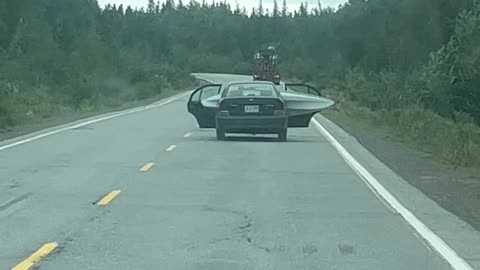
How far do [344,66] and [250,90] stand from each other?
67.1 meters

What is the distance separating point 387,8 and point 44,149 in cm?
5544

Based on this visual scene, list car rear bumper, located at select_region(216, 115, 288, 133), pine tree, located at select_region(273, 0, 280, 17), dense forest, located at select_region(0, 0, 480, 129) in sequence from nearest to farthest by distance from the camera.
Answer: car rear bumper, located at select_region(216, 115, 288, 133) < dense forest, located at select_region(0, 0, 480, 129) < pine tree, located at select_region(273, 0, 280, 17)

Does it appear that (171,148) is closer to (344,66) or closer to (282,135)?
(282,135)

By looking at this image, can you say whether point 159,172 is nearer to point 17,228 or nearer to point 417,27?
point 17,228

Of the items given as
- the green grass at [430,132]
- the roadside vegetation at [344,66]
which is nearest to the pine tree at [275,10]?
the roadside vegetation at [344,66]

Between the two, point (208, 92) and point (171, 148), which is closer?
point (171, 148)

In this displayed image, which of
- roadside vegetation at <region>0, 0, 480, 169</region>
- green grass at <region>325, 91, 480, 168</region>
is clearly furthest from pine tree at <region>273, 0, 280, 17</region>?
green grass at <region>325, 91, 480, 168</region>

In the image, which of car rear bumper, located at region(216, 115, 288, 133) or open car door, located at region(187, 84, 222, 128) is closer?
car rear bumper, located at region(216, 115, 288, 133)

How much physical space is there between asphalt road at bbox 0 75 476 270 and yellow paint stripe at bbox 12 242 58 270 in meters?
0.07

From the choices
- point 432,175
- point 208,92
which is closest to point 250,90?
point 208,92

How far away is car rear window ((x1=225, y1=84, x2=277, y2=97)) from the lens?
27297mm

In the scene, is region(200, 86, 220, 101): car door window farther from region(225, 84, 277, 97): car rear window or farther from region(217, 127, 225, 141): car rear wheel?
region(217, 127, 225, 141): car rear wheel

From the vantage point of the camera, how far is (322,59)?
366 feet

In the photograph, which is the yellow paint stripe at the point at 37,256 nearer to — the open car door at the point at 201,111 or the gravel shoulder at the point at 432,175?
the gravel shoulder at the point at 432,175
